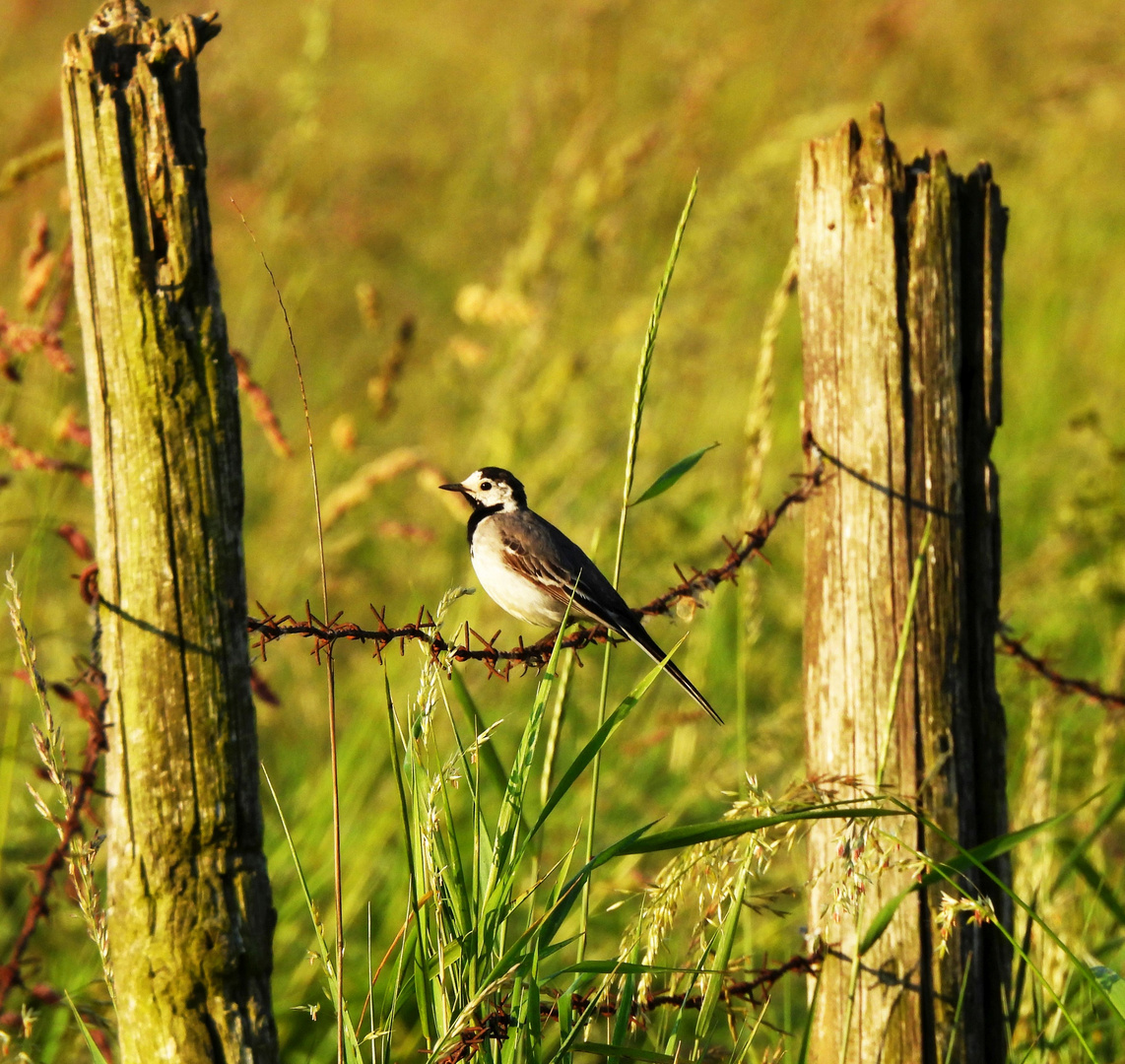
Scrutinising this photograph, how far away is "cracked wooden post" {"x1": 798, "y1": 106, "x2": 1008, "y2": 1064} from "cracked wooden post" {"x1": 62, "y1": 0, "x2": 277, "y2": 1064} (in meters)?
1.43

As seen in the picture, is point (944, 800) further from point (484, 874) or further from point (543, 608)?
point (543, 608)

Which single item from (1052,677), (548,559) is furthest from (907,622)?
(548,559)

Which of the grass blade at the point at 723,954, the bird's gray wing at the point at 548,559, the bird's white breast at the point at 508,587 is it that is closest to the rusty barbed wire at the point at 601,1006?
the grass blade at the point at 723,954

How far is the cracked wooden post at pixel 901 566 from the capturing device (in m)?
2.88

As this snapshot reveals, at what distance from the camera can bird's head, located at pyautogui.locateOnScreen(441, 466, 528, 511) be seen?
4.71 m

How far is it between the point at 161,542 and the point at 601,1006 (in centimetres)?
126

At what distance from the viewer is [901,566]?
2.96 m

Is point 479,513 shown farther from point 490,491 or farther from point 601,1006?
point 601,1006

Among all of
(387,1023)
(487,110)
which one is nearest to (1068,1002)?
Result: (387,1023)

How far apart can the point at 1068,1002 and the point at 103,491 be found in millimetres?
2769

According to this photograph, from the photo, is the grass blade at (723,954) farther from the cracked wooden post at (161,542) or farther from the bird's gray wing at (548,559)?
the bird's gray wing at (548,559)

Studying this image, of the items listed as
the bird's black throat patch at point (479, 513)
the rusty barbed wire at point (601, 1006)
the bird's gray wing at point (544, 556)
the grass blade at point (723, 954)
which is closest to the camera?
the rusty barbed wire at point (601, 1006)

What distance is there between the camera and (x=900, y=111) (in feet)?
30.3

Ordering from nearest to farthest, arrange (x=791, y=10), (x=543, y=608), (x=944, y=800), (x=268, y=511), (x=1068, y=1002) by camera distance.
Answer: (x=944, y=800) → (x=1068, y=1002) → (x=543, y=608) → (x=268, y=511) → (x=791, y=10)
